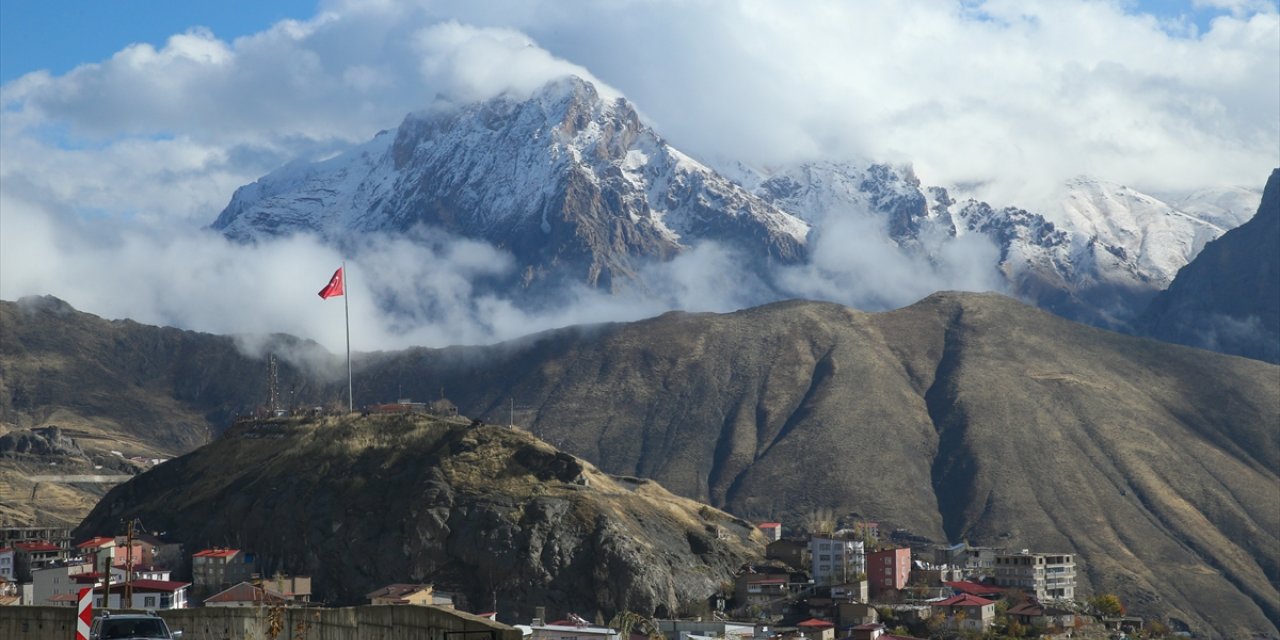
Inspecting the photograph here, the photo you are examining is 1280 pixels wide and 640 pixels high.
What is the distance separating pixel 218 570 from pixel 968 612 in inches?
2934

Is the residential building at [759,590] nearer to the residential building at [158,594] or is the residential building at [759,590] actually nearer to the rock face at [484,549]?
the rock face at [484,549]

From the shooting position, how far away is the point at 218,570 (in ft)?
614

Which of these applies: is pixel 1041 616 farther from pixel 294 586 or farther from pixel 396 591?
pixel 294 586

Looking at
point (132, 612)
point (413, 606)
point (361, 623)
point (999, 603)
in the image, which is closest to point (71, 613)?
point (132, 612)

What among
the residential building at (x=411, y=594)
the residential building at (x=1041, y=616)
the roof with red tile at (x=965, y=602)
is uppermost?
the residential building at (x=411, y=594)

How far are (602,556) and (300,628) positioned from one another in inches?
5955

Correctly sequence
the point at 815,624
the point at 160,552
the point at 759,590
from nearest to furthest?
the point at 815,624
the point at 160,552
the point at 759,590

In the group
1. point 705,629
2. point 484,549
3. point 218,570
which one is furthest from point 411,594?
point 218,570

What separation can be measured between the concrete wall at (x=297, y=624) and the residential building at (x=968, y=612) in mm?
146222

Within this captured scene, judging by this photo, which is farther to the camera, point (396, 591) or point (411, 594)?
point (396, 591)

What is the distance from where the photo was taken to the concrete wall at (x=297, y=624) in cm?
3041

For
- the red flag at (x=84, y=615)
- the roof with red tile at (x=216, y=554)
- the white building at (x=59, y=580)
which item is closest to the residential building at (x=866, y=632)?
the roof with red tile at (x=216, y=554)

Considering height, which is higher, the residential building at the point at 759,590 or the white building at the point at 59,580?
the white building at the point at 59,580

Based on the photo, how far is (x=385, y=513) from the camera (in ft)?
646
